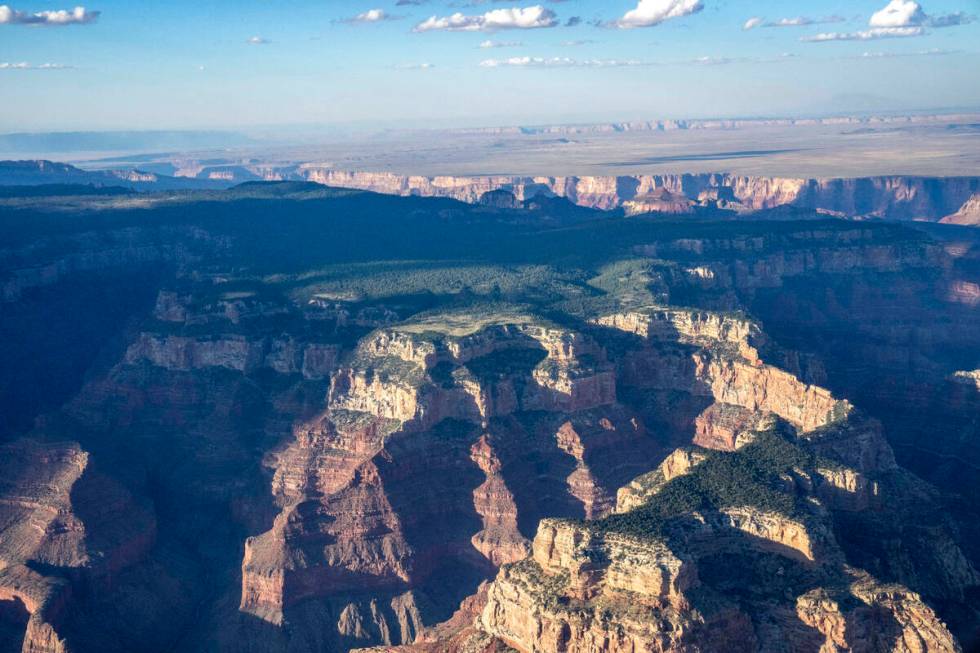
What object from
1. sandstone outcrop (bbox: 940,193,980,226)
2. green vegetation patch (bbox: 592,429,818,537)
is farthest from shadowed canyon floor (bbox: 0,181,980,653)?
sandstone outcrop (bbox: 940,193,980,226)

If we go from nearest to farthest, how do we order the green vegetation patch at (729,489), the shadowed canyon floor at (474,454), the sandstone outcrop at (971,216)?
the shadowed canyon floor at (474,454)
the green vegetation patch at (729,489)
the sandstone outcrop at (971,216)

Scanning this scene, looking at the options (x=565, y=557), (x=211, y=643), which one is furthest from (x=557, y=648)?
(x=211, y=643)

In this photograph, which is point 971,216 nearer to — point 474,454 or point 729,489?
point 474,454

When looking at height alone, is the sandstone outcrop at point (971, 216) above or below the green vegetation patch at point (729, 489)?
below

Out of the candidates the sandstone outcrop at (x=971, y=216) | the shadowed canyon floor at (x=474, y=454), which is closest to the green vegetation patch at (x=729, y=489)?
the shadowed canyon floor at (x=474, y=454)

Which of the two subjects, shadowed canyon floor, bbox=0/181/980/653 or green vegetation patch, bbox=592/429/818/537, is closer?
shadowed canyon floor, bbox=0/181/980/653

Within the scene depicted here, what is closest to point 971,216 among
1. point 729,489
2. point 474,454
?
point 474,454

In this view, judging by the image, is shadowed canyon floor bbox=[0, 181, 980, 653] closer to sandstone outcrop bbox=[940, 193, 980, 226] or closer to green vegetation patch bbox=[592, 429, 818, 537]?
green vegetation patch bbox=[592, 429, 818, 537]

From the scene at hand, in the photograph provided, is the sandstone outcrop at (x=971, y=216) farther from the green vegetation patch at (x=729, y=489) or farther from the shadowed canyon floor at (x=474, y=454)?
the green vegetation patch at (x=729, y=489)

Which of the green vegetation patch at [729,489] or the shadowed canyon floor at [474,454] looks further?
the green vegetation patch at [729,489]
